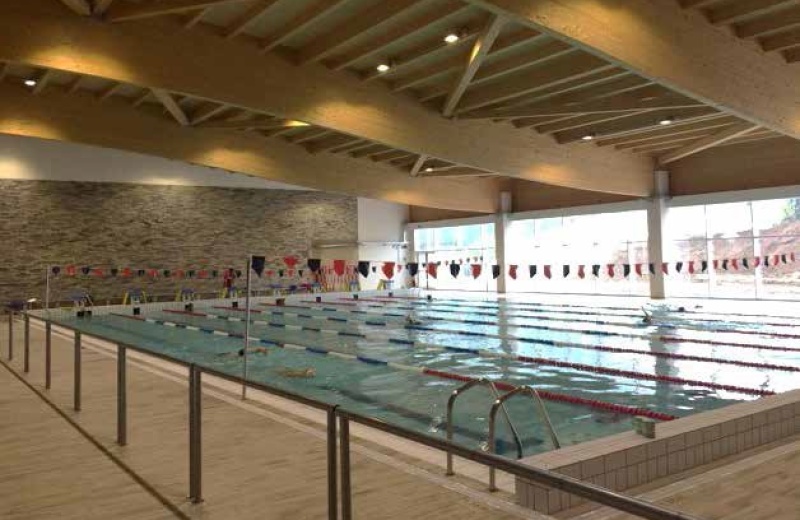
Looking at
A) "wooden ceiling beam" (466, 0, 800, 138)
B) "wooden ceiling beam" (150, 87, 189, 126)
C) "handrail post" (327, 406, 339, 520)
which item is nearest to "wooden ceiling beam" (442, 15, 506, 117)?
"wooden ceiling beam" (466, 0, 800, 138)

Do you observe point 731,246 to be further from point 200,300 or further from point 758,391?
point 200,300

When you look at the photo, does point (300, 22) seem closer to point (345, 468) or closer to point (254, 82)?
point (254, 82)

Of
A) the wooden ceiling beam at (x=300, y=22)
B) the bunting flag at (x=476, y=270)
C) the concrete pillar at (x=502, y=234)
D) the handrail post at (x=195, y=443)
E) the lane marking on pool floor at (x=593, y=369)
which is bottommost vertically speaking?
the lane marking on pool floor at (x=593, y=369)

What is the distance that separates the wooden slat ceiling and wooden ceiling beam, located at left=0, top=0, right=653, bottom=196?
22cm

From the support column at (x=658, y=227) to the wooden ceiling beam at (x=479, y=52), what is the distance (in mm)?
8923

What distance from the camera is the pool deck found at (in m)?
2.88

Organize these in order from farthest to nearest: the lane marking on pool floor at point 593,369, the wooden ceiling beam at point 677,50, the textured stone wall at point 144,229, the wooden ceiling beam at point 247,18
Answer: the textured stone wall at point 144,229
the wooden ceiling beam at point 247,18
the wooden ceiling beam at point 677,50
the lane marking on pool floor at point 593,369

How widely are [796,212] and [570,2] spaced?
1178 centimetres

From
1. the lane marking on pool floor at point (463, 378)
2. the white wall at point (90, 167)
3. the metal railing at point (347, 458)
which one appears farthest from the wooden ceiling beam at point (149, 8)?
the white wall at point (90, 167)

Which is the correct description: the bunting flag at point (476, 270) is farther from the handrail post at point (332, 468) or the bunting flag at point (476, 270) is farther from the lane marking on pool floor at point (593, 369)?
the handrail post at point (332, 468)

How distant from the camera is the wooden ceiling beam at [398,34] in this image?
8.33 m

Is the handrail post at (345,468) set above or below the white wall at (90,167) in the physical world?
below

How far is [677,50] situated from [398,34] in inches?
149

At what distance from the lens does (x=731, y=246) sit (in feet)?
56.1
